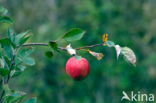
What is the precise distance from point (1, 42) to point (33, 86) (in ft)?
42.3

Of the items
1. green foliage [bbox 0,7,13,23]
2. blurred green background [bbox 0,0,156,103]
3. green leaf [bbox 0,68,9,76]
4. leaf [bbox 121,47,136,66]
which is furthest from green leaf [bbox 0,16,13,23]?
blurred green background [bbox 0,0,156,103]

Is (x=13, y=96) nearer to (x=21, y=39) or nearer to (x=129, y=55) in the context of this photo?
(x=21, y=39)

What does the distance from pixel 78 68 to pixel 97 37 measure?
14.7m

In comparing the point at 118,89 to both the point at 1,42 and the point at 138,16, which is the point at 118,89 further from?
the point at 1,42

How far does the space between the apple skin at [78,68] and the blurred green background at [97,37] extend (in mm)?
13037

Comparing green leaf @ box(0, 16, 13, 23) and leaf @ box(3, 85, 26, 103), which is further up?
green leaf @ box(0, 16, 13, 23)

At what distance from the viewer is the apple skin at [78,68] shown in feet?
5.39

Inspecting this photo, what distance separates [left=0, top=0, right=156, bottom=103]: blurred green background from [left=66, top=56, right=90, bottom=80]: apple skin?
13.0 metres

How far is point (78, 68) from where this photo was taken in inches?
65.1

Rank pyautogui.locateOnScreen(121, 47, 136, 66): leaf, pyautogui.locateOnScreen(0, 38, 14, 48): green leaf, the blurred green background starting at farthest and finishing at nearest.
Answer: the blurred green background
pyautogui.locateOnScreen(0, 38, 14, 48): green leaf
pyautogui.locateOnScreen(121, 47, 136, 66): leaf

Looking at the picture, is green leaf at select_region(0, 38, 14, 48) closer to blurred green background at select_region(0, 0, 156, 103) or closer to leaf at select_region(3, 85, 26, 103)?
leaf at select_region(3, 85, 26, 103)

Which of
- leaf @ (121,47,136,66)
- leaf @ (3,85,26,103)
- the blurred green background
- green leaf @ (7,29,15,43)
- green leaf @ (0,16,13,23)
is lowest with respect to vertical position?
the blurred green background

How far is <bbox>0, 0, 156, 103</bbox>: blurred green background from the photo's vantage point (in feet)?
50.0

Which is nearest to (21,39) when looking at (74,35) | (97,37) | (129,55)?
(74,35)
